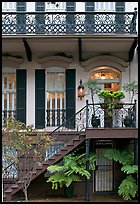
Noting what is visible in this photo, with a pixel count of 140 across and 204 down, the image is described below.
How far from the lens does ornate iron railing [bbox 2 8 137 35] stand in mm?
10859

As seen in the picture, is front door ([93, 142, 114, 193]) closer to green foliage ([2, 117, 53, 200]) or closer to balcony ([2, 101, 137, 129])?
balcony ([2, 101, 137, 129])

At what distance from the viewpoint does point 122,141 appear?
1098cm

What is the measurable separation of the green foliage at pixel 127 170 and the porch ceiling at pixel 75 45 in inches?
129

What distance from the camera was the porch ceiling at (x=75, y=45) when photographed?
10.7m

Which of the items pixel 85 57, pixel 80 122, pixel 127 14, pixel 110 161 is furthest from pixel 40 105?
pixel 127 14

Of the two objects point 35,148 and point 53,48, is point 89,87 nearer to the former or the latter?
point 53,48

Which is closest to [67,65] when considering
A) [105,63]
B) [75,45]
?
[75,45]

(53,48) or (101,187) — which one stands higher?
(53,48)

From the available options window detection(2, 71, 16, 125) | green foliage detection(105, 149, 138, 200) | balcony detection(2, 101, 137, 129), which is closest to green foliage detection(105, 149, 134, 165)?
green foliage detection(105, 149, 138, 200)

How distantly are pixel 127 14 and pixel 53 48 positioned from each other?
2613mm

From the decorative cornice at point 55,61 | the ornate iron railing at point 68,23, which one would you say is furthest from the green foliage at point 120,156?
the ornate iron railing at point 68,23

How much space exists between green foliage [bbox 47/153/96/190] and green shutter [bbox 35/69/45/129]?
6.20 ft

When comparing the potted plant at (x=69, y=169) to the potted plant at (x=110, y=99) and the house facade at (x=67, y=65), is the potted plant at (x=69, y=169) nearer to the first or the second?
the house facade at (x=67, y=65)

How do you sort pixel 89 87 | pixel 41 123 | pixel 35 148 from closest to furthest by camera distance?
pixel 35 148 < pixel 89 87 < pixel 41 123
